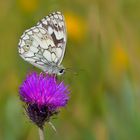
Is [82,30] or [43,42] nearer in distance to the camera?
[43,42]

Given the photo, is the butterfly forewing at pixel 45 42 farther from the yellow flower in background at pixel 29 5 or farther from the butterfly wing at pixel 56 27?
the yellow flower in background at pixel 29 5

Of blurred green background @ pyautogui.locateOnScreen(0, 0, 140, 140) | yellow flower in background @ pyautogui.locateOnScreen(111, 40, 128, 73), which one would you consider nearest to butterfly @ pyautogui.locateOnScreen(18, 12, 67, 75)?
blurred green background @ pyautogui.locateOnScreen(0, 0, 140, 140)

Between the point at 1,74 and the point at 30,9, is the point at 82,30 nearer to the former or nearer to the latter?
the point at 30,9

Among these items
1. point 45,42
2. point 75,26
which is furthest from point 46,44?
point 75,26

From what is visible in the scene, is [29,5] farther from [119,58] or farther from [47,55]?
[47,55]

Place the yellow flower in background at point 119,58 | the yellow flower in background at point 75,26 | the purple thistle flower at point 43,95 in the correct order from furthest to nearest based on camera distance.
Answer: the yellow flower in background at point 75,26 < the yellow flower in background at point 119,58 < the purple thistle flower at point 43,95

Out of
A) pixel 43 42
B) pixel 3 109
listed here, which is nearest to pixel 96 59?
pixel 3 109

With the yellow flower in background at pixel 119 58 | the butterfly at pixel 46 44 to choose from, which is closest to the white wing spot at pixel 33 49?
the butterfly at pixel 46 44
